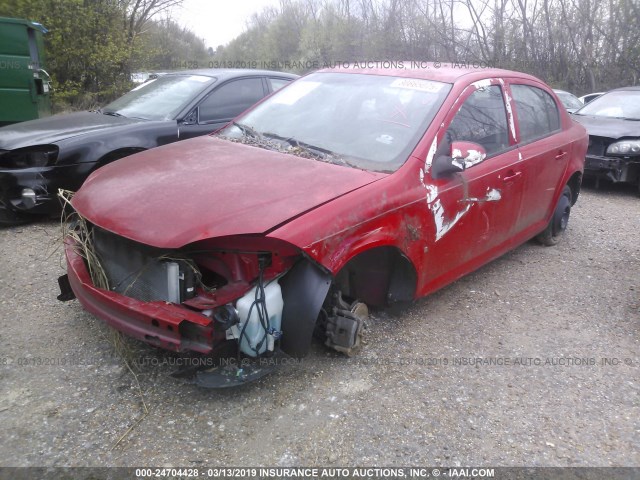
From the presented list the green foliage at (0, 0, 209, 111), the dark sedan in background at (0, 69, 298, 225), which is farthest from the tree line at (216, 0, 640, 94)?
the dark sedan in background at (0, 69, 298, 225)

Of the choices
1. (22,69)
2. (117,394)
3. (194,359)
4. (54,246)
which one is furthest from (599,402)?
(22,69)

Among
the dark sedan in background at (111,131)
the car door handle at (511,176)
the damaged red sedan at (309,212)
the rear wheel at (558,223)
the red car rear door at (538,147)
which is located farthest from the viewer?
the rear wheel at (558,223)

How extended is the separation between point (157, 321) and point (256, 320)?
463 mm

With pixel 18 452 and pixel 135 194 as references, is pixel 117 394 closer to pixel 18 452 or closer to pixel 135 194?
pixel 18 452

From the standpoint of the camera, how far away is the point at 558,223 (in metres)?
5.39

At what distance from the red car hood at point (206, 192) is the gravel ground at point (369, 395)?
87 cm

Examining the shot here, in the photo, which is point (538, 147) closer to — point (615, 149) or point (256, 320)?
point (256, 320)

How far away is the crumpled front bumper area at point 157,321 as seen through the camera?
259cm

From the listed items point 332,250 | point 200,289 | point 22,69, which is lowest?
point 200,289

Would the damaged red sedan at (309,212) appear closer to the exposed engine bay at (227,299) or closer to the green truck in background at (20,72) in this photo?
the exposed engine bay at (227,299)

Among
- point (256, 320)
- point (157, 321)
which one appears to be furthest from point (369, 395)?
point (157, 321)

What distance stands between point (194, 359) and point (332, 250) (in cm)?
90

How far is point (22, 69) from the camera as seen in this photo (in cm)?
816

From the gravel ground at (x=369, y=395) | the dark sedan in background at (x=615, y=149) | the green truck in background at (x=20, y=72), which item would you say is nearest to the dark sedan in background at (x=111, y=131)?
the gravel ground at (x=369, y=395)
